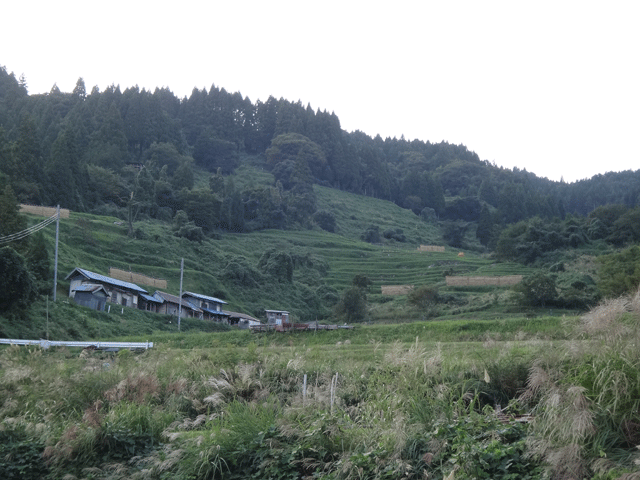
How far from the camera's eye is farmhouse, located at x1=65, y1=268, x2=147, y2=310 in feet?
144

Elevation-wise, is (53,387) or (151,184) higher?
(151,184)

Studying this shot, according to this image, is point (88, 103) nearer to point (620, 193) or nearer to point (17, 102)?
point (17, 102)

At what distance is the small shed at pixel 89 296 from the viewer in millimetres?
43656

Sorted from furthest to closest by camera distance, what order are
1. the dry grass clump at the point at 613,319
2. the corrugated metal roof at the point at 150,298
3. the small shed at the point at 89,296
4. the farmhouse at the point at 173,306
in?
the farmhouse at the point at 173,306
the corrugated metal roof at the point at 150,298
the small shed at the point at 89,296
the dry grass clump at the point at 613,319

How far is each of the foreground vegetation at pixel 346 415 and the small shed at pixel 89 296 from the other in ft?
103

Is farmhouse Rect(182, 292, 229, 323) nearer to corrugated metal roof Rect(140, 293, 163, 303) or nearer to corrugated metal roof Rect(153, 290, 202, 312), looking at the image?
corrugated metal roof Rect(153, 290, 202, 312)

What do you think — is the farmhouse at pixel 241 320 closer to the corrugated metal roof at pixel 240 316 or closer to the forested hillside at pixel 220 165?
the corrugated metal roof at pixel 240 316

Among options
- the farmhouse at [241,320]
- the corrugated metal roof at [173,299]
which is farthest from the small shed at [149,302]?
the farmhouse at [241,320]

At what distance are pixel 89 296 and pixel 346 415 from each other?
38801 mm

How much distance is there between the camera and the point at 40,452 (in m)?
9.40

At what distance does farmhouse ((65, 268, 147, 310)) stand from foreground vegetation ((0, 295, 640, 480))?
103 ft

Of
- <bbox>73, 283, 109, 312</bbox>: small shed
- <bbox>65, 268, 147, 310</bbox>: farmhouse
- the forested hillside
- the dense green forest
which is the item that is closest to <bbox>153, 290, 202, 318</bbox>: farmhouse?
<bbox>65, 268, 147, 310</bbox>: farmhouse

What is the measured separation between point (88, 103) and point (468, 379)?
10732 cm

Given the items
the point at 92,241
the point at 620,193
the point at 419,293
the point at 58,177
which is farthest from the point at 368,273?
the point at 620,193
